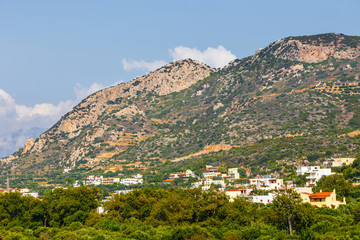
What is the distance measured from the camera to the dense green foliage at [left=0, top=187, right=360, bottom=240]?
2477 inches

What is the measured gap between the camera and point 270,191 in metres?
110

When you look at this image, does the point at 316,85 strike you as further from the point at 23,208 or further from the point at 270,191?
the point at 23,208

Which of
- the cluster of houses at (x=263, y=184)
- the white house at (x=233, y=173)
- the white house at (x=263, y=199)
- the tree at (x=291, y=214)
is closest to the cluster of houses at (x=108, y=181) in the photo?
the cluster of houses at (x=263, y=184)

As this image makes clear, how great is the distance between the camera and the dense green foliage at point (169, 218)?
6291cm

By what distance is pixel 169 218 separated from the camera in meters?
74.8

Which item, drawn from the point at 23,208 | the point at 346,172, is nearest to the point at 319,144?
the point at 346,172

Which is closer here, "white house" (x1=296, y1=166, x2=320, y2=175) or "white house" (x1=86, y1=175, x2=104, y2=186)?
"white house" (x1=296, y1=166, x2=320, y2=175)

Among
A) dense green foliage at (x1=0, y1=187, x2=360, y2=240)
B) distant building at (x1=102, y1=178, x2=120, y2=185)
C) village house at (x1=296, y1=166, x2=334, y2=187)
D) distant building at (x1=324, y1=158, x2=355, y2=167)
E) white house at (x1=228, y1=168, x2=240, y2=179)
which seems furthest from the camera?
distant building at (x1=102, y1=178, x2=120, y2=185)

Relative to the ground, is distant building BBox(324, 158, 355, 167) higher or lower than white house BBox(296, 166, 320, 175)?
higher

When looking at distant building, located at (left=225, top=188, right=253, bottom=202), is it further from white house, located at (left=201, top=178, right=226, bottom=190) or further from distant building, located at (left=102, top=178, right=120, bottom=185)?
distant building, located at (left=102, top=178, right=120, bottom=185)

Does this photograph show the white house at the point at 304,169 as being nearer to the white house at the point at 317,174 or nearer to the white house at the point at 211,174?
the white house at the point at 317,174

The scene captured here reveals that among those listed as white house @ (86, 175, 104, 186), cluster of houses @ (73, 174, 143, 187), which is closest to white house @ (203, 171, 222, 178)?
cluster of houses @ (73, 174, 143, 187)

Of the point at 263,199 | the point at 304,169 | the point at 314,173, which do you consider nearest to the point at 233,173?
the point at 304,169

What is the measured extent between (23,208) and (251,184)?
2343 inches
